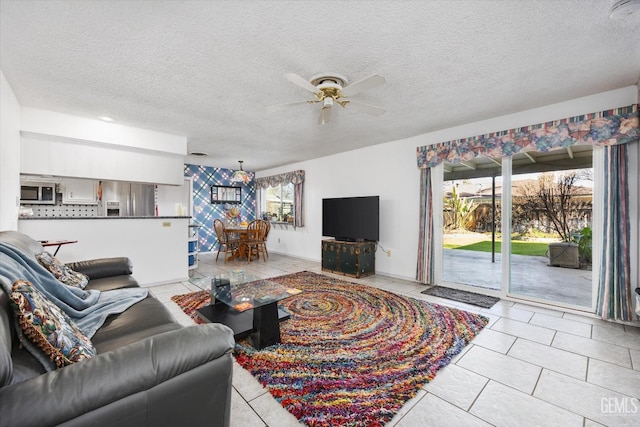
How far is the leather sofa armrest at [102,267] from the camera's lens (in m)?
2.59

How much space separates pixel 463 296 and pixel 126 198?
18.4 feet

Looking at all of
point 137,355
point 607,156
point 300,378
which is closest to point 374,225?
point 607,156

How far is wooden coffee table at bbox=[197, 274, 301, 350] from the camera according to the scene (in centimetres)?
225

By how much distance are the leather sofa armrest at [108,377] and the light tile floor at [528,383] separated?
71 cm

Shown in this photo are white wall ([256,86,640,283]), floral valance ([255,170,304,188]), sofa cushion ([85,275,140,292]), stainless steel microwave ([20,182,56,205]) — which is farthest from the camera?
floral valance ([255,170,304,188])

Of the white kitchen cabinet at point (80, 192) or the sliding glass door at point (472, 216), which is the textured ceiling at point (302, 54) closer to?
the sliding glass door at point (472, 216)

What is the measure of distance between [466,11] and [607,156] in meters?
2.41

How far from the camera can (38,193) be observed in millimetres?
4145

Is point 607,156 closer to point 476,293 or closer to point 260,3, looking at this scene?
point 476,293

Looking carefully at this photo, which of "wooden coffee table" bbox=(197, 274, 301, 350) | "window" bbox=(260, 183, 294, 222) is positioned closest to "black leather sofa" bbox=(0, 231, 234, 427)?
"wooden coffee table" bbox=(197, 274, 301, 350)

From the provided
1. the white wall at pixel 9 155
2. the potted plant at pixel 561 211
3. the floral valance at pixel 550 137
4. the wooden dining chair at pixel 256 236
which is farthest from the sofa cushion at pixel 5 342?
the wooden dining chair at pixel 256 236

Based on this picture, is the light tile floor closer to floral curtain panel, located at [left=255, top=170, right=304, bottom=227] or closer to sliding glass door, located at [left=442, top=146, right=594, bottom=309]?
sliding glass door, located at [left=442, top=146, right=594, bottom=309]

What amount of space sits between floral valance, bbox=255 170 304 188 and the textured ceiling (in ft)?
10.0

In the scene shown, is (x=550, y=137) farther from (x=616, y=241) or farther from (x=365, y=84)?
(x=365, y=84)
